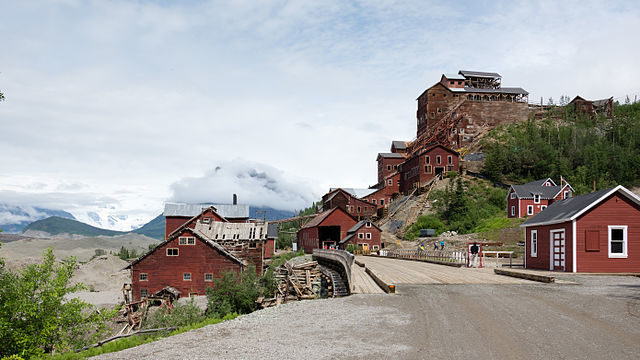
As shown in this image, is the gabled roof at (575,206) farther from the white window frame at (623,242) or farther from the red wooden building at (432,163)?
the red wooden building at (432,163)

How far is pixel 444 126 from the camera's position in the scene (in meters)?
105

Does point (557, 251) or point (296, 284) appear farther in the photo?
point (296, 284)

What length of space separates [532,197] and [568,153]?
32280 mm

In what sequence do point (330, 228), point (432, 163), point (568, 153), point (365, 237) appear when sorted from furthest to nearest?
point (568, 153) < point (432, 163) < point (330, 228) < point (365, 237)

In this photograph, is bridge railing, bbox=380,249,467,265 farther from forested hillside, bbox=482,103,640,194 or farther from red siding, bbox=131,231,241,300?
forested hillside, bbox=482,103,640,194

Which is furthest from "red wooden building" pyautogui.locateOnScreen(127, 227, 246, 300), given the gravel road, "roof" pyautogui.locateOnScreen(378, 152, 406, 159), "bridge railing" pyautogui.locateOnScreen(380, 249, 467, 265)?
"roof" pyautogui.locateOnScreen(378, 152, 406, 159)

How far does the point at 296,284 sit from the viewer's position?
3947 cm

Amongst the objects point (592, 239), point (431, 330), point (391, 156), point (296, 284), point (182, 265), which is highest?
point (391, 156)

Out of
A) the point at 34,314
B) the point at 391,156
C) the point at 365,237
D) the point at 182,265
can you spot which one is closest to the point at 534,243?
the point at 34,314

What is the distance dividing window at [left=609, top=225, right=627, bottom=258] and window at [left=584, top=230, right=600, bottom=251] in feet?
2.77

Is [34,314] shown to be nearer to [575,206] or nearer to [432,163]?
[575,206]

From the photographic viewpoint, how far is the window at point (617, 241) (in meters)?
26.6

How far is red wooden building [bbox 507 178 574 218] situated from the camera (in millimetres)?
69125

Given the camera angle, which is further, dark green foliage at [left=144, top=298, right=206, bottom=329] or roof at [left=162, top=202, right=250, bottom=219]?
roof at [left=162, top=202, right=250, bottom=219]
